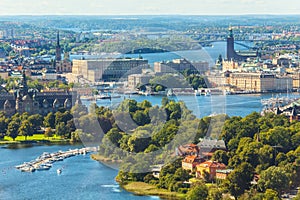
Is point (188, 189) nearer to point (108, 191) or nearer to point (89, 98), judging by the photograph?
point (108, 191)

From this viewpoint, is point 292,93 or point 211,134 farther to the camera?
point 292,93

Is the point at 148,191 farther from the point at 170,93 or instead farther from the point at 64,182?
the point at 170,93

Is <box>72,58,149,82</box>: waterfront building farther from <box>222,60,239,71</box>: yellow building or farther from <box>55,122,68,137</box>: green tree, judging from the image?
<box>55,122,68,137</box>: green tree

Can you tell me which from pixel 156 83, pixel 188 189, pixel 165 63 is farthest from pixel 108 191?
pixel 165 63

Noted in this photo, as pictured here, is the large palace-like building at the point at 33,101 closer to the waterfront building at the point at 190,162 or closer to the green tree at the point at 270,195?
the waterfront building at the point at 190,162

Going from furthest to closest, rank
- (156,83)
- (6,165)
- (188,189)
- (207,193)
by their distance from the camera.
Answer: (156,83)
(6,165)
(188,189)
(207,193)

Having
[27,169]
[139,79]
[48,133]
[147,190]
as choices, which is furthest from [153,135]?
[139,79]
